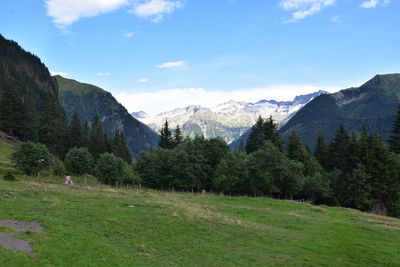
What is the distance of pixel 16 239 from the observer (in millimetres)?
17156

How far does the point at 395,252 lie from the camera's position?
90.6 ft

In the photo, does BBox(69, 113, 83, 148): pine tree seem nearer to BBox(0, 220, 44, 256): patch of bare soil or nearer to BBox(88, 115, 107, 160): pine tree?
BBox(88, 115, 107, 160): pine tree

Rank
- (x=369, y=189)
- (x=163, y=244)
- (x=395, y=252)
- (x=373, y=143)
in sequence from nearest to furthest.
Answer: (x=163, y=244) → (x=395, y=252) → (x=369, y=189) → (x=373, y=143)

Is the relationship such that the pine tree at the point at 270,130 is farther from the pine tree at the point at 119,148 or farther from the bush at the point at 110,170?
the pine tree at the point at 119,148

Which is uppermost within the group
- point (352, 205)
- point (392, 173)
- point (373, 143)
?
point (373, 143)

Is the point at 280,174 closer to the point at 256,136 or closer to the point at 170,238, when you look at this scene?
the point at 256,136

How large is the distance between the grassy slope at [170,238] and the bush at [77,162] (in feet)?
198

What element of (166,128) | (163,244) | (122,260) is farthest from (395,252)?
(166,128)

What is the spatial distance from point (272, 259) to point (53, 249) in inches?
552

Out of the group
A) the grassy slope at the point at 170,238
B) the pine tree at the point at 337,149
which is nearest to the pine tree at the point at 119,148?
the pine tree at the point at 337,149

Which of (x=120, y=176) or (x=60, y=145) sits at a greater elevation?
(x=60, y=145)

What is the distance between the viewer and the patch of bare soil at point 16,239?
15930 millimetres

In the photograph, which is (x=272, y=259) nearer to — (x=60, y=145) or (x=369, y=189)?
(x=369, y=189)

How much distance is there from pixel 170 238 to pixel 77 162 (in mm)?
77599
